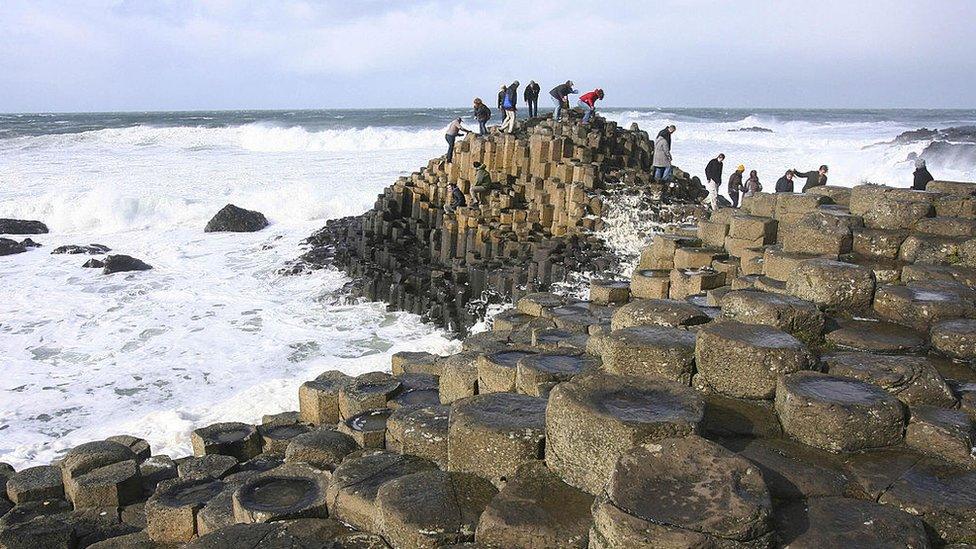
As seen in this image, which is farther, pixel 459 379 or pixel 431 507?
pixel 459 379

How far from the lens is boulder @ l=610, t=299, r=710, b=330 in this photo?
5.41 m

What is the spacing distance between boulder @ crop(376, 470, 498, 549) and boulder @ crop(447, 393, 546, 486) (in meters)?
0.09

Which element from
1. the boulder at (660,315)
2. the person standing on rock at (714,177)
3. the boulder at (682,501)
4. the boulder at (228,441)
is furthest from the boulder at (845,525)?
the person standing on rock at (714,177)

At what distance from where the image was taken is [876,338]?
5023 mm

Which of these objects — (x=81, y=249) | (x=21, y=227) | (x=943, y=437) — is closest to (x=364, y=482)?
(x=943, y=437)

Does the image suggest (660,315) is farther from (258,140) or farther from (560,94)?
(258,140)

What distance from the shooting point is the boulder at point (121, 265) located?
1619 centimetres

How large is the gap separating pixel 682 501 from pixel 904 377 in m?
2.32

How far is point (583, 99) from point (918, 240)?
40.6ft

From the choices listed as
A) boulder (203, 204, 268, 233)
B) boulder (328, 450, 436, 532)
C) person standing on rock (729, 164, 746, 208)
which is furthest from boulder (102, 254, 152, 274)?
Result: person standing on rock (729, 164, 746, 208)

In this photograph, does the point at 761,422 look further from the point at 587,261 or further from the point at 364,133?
the point at 364,133

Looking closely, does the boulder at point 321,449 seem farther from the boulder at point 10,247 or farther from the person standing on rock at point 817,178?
the boulder at point 10,247

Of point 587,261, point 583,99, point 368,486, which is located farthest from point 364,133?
point 368,486

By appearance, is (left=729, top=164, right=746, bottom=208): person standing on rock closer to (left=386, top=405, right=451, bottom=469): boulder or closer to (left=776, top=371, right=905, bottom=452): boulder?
(left=386, top=405, right=451, bottom=469): boulder
